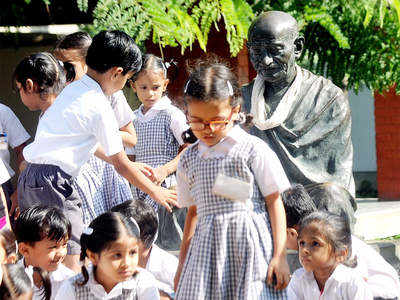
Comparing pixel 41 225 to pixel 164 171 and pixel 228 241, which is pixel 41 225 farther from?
pixel 228 241

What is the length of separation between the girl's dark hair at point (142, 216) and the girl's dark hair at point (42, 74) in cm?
84

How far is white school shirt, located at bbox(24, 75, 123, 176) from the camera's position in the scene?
4.91m

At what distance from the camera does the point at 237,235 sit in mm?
4160

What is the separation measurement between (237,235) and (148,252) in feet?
3.55

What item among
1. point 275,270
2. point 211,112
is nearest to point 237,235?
point 275,270

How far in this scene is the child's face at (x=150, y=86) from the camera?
6.17 m

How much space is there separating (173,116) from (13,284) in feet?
8.00

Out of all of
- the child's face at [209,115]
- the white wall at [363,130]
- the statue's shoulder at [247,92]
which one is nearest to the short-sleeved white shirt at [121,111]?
the statue's shoulder at [247,92]

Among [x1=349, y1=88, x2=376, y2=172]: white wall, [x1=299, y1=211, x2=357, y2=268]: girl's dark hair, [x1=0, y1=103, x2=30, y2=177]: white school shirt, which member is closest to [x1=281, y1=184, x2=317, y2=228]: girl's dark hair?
[x1=299, y1=211, x2=357, y2=268]: girl's dark hair

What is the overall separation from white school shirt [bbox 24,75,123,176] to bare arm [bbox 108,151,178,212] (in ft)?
0.21

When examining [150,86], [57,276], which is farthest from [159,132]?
[57,276]

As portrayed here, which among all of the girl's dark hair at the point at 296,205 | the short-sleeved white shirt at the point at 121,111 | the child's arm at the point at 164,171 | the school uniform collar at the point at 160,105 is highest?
the short-sleeved white shirt at the point at 121,111

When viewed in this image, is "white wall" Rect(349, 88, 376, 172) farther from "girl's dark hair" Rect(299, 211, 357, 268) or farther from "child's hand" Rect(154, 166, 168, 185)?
"girl's dark hair" Rect(299, 211, 357, 268)

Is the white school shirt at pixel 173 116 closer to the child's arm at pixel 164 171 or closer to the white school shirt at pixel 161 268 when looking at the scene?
the child's arm at pixel 164 171
